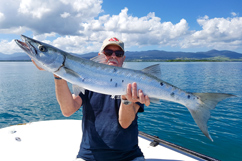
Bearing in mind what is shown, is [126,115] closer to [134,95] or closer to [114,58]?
[134,95]

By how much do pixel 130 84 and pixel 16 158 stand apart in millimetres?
4469

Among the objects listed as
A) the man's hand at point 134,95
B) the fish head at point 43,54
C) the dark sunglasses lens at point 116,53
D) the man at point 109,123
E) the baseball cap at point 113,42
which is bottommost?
the man at point 109,123

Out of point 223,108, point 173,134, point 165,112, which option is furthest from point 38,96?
point 223,108

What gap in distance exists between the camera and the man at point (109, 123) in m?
3.56

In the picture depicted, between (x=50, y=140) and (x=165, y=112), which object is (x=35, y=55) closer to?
(x=50, y=140)

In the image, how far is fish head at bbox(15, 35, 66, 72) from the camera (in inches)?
125

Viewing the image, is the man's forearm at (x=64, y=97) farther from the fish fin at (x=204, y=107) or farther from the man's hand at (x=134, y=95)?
the fish fin at (x=204, y=107)

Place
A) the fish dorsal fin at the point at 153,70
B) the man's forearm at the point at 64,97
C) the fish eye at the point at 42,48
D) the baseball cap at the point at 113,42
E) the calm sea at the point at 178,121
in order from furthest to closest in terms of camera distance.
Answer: the calm sea at the point at 178,121 < the baseball cap at the point at 113,42 < the man's forearm at the point at 64,97 < the fish dorsal fin at the point at 153,70 < the fish eye at the point at 42,48

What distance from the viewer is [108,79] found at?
329 cm

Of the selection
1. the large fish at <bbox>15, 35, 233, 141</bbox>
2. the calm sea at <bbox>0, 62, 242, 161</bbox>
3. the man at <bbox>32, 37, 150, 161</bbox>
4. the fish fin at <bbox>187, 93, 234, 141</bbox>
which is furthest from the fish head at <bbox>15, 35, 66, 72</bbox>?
the calm sea at <bbox>0, 62, 242, 161</bbox>

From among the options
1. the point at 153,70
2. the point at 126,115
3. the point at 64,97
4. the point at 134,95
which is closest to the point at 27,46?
the point at 64,97

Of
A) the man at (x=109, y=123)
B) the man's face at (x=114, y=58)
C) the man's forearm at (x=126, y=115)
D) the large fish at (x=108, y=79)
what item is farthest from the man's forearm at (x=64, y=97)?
the man's face at (x=114, y=58)

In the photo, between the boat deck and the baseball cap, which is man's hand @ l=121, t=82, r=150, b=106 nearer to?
the baseball cap

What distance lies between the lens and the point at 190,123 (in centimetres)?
1336
